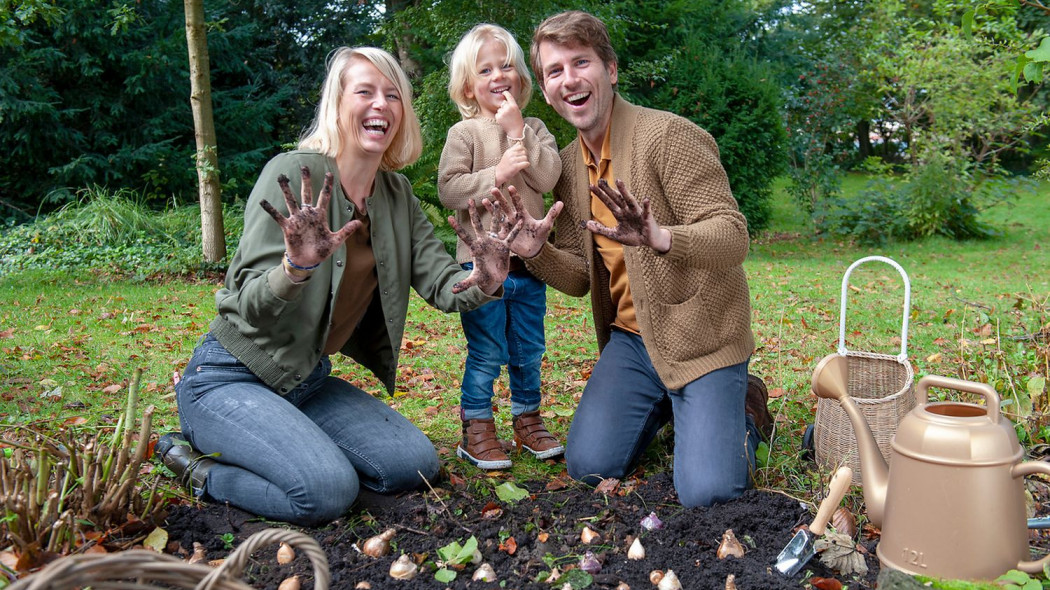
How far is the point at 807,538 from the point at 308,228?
1.60m

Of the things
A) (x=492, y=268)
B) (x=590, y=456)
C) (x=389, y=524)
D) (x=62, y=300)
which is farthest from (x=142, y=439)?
(x=62, y=300)

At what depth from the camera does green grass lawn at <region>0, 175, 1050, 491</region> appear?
137 inches

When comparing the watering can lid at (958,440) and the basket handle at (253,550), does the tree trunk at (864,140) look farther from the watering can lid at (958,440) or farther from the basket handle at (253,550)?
the basket handle at (253,550)

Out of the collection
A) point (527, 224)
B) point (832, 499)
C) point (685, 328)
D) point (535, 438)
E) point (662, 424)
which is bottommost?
point (535, 438)

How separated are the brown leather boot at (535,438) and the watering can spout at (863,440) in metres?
1.25

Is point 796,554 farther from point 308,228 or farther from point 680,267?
point 308,228

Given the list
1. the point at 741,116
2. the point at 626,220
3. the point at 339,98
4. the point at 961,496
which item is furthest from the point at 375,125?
the point at 741,116

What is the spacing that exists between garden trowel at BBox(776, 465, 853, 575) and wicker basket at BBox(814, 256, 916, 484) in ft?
1.94

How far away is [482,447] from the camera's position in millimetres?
3232

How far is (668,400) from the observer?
322cm

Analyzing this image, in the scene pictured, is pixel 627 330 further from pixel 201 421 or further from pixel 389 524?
pixel 201 421

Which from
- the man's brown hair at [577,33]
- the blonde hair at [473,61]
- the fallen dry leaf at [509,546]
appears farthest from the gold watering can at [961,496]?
the blonde hair at [473,61]

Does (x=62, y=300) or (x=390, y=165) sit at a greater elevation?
(x=390, y=165)

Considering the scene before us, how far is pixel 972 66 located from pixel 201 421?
12791 millimetres
